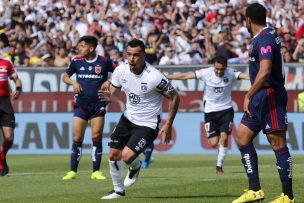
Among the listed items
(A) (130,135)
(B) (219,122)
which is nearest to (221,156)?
(B) (219,122)

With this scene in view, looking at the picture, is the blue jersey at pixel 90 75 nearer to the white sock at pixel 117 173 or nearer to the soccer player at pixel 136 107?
the soccer player at pixel 136 107

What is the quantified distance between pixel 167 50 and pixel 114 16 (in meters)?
3.65

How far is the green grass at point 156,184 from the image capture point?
13.4 metres

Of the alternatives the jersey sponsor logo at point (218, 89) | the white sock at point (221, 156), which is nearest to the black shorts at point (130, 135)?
the white sock at point (221, 156)

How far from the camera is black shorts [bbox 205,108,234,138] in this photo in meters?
19.9

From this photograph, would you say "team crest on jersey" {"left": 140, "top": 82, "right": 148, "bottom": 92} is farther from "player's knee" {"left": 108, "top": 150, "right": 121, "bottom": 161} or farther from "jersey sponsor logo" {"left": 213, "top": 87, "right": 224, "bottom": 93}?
"jersey sponsor logo" {"left": 213, "top": 87, "right": 224, "bottom": 93}

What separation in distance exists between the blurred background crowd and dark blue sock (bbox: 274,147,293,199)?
15821mm

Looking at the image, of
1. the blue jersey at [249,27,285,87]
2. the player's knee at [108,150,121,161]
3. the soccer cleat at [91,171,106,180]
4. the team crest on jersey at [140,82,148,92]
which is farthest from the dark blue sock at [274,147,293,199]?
the soccer cleat at [91,171,106,180]

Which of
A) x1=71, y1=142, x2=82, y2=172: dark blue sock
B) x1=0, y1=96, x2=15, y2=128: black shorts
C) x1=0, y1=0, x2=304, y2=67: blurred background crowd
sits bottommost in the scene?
x1=0, y1=0, x2=304, y2=67: blurred background crowd

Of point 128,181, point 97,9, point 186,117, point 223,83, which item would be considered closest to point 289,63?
point 186,117

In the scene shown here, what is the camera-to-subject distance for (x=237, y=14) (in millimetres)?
30766

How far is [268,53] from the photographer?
1154 cm

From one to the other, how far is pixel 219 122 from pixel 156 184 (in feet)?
15.4

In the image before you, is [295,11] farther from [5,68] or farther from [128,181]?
[128,181]
